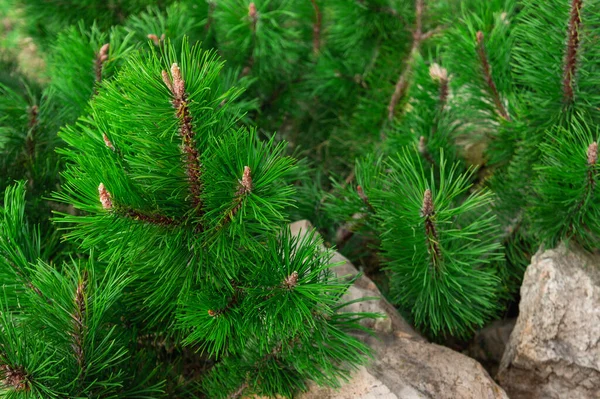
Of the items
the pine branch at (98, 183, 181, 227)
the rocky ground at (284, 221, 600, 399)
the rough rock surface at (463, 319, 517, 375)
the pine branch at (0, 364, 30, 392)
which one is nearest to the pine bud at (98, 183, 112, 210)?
the pine branch at (98, 183, 181, 227)

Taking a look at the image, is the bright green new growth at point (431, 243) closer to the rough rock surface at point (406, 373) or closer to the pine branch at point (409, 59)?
the rough rock surface at point (406, 373)

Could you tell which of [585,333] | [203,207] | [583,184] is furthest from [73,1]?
[585,333]

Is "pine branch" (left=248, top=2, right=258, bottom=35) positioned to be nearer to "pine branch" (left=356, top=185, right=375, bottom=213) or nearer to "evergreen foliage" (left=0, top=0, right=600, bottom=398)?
"evergreen foliage" (left=0, top=0, right=600, bottom=398)

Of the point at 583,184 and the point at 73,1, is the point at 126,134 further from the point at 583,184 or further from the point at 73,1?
the point at 73,1

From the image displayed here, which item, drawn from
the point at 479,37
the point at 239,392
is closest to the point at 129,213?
the point at 239,392

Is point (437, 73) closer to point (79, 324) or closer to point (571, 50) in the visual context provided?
point (571, 50)

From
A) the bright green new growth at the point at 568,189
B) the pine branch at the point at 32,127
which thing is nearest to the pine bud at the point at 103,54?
the pine branch at the point at 32,127
